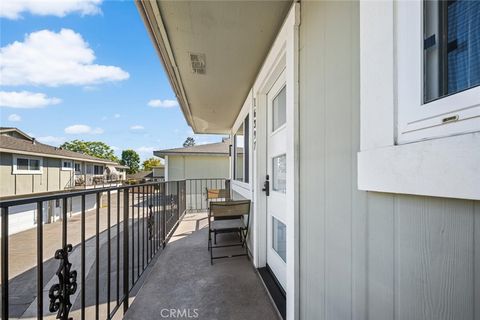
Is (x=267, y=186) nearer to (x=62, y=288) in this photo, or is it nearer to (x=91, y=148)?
(x=62, y=288)

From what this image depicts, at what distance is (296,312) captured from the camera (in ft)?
5.00

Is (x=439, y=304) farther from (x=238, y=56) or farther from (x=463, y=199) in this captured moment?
(x=238, y=56)

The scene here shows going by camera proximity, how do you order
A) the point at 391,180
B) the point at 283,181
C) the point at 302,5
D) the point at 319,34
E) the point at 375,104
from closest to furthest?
the point at 391,180 → the point at 375,104 → the point at 319,34 → the point at 302,5 → the point at 283,181

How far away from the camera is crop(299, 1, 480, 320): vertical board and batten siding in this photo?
60 cm

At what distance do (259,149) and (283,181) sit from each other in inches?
25.9

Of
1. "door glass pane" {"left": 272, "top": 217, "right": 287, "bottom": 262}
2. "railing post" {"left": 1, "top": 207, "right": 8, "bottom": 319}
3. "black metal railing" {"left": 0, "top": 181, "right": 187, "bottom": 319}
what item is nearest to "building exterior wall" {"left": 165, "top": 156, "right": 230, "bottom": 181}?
"black metal railing" {"left": 0, "top": 181, "right": 187, "bottom": 319}

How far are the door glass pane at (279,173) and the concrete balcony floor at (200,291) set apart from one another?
1075mm

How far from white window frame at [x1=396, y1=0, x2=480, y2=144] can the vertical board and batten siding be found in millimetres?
199

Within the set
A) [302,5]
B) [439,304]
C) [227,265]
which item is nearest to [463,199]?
[439,304]

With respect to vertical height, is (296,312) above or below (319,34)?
below

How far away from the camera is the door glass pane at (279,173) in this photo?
7.55 ft

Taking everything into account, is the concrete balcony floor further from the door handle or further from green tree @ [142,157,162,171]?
green tree @ [142,157,162,171]

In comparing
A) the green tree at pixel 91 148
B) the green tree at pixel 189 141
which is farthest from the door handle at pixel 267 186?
the green tree at pixel 189 141

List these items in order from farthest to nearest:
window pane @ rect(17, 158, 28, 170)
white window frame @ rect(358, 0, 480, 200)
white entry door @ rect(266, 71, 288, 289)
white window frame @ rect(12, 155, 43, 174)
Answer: window pane @ rect(17, 158, 28, 170)
white window frame @ rect(12, 155, 43, 174)
white entry door @ rect(266, 71, 288, 289)
white window frame @ rect(358, 0, 480, 200)
